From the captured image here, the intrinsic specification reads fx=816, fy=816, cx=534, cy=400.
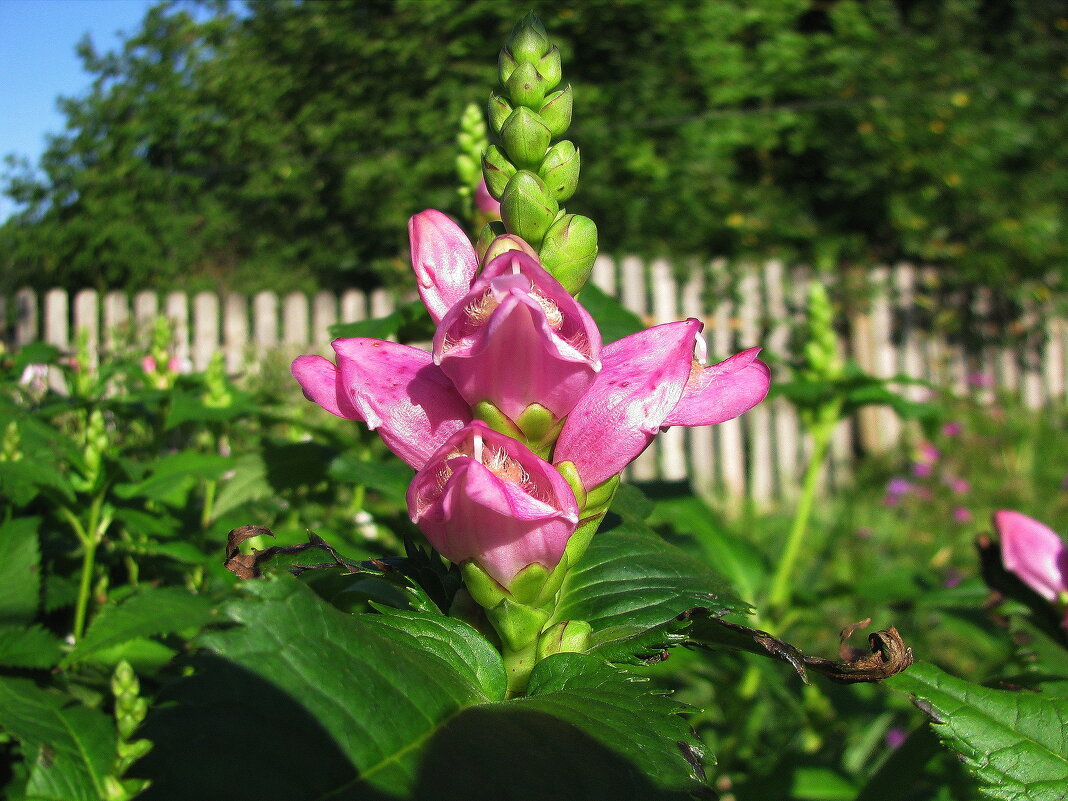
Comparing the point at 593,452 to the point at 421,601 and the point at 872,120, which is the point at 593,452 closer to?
the point at 421,601

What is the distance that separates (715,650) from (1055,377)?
10.1m

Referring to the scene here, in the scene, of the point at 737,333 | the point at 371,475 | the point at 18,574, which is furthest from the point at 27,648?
the point at 737,333

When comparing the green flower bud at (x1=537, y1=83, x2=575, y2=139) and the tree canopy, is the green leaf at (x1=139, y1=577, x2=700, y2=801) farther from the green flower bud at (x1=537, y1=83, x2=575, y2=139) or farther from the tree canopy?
the tree canopy

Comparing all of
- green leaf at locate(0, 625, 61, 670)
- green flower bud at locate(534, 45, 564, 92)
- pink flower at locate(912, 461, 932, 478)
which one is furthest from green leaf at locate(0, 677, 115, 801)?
pink flower at locate(912, 461, 932, 478)

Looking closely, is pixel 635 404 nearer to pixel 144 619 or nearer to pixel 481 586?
pixel 481 586

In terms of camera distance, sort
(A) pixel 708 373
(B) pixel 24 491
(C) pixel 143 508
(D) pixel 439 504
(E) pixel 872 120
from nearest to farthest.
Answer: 1. (D) pixel 439 504
2. (A) pixel 708 373
3. (B) pixel 24 491
4. (C) pixel 143 508
5. (E) pixel 872 120

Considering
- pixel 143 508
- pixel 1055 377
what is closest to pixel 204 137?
pixel 143 508

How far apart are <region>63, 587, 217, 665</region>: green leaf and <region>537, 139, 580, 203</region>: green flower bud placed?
72cm

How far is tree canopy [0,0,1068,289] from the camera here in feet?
28.8

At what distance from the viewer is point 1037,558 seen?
1378 mm

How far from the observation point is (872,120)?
8.77 m

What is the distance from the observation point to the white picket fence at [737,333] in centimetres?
769

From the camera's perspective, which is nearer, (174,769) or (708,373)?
(174,769)

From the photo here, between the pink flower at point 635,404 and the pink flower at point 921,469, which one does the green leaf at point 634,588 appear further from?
the pink flower at point 921,469
